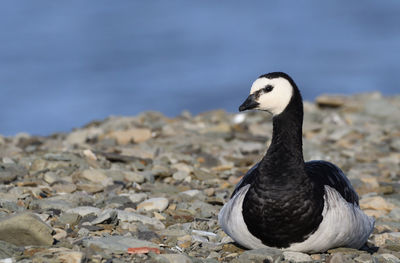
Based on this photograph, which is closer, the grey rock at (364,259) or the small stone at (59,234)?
the grey rock at (364,259)

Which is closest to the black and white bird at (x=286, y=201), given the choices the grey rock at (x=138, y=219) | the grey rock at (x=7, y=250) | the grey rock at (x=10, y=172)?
the grey rock at (x=138, y=219)

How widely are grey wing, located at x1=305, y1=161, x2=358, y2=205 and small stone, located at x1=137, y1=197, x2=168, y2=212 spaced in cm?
229

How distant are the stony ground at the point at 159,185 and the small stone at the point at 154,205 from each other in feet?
0.05

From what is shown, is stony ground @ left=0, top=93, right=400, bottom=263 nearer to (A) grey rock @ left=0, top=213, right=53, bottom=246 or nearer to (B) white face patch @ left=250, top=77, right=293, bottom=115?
(A) grey rock @ left=0, top=213, right=53, bottom=246

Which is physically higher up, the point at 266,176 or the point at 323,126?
the point at 323,126

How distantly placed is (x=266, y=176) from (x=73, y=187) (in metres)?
4.03

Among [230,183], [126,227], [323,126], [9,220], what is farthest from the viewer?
[323,126]

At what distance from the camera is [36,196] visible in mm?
9703

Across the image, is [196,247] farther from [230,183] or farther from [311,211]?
[230,183]

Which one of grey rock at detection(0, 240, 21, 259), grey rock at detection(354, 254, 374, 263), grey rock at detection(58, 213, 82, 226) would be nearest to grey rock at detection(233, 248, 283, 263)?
grey rock at detection(354, 254, 374, 263)

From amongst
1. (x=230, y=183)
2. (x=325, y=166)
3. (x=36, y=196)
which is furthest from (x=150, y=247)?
(x=230, y=183)

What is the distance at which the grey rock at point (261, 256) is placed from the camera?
22.8ft

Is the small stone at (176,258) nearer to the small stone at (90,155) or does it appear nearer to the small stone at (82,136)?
the small stone at (90,155)

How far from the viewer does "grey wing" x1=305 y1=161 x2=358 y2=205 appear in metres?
7.81
